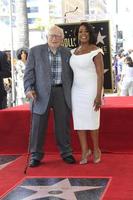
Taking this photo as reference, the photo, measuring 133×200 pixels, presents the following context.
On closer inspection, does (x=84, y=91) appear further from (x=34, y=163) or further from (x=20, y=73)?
(x=20, y=73)

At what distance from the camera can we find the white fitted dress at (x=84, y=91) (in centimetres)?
449

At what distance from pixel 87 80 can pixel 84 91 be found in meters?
0.11

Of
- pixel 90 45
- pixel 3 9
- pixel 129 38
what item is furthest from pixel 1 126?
pixel 129 38

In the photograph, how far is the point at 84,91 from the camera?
4543mm

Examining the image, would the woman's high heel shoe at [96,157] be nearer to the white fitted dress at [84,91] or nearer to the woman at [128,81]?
the white fitted dress at [84,91]

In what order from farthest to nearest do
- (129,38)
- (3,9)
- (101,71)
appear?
(129,38) < (3,9) < (101,71)

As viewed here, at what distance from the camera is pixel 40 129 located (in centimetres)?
470

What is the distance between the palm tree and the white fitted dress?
7393 millimetres

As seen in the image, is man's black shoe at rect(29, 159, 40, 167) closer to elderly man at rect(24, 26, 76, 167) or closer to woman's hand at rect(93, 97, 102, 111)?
elderly man at rect(24, 26, 76, 167)

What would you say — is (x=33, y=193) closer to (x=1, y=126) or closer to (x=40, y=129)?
(x=40, y=129)

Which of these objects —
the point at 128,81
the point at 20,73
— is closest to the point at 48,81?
the point at 20,73

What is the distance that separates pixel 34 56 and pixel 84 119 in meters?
0.77

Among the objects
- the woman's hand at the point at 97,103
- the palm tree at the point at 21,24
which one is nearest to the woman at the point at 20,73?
the palm tree at the point at 21,24

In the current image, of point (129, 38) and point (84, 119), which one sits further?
point (129, 38)
